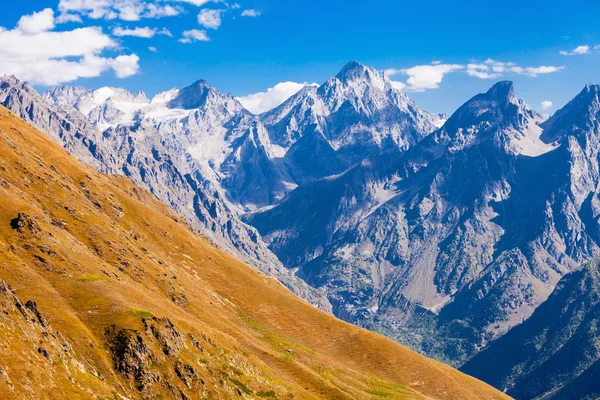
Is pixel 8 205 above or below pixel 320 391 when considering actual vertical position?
above

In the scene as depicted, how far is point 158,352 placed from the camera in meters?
130

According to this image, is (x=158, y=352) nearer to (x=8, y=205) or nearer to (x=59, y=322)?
(x=59, y=322)

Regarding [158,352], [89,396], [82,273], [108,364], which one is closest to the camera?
[89,396]

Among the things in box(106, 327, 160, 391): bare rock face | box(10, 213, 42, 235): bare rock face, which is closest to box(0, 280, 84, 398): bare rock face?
box(106, 327, 160, 391): bare rock face

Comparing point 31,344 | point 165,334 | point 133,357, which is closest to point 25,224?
point 165,334

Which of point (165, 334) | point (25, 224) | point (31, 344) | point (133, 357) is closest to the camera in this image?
point (31, 344)

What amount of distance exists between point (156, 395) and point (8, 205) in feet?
248

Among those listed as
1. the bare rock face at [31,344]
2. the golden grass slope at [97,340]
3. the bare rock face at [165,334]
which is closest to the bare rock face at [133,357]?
the golden grass slope at [97,340]

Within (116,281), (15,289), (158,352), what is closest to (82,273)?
(116,281)

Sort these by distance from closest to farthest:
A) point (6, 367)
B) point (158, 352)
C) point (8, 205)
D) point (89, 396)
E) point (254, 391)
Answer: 1. point (6, 367)
2. point (89, 396)
3. point (158, 352)
4. point (254, 391)
5. point (8, 205)

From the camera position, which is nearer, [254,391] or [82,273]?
[254,391]

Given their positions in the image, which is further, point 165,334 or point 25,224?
point 25,224

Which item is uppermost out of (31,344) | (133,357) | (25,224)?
(25,224)

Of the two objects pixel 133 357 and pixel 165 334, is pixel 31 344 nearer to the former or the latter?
pixel 133 357
